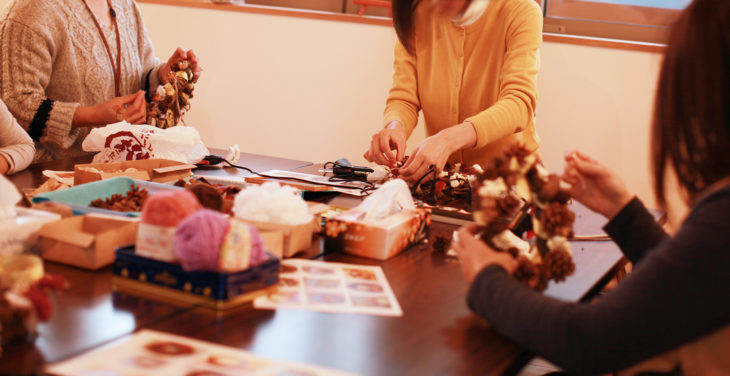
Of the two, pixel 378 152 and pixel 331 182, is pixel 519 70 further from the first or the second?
pixel 331 182

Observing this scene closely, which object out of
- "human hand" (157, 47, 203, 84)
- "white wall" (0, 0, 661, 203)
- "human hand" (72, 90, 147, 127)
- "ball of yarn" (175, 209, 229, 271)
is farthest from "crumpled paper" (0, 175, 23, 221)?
"white wall" (0, 0, 661, 203)

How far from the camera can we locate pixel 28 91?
7.49 feet

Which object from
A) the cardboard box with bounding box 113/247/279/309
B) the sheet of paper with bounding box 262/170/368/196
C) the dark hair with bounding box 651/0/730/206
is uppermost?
the dark hair with bounding box 651/0/730/206

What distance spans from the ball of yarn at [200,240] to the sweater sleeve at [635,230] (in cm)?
78

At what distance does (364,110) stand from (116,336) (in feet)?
10.6

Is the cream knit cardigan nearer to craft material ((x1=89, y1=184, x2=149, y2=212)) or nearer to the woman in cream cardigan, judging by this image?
the woman in cream cardigan

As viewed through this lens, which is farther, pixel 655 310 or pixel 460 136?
pixel 460 136

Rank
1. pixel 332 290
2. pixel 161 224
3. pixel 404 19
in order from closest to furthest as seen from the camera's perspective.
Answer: pixel 161 224
pixel 332 290
pixel 404 19

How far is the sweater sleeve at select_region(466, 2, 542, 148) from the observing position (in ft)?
7.47

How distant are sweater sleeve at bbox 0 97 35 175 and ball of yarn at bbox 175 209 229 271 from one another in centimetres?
108

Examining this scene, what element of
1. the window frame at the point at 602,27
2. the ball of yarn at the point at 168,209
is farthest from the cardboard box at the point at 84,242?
the window frame at the point at 602,27

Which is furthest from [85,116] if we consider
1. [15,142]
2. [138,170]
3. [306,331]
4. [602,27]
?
[602,27]

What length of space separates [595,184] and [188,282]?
83 cm

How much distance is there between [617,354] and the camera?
0.92 meters
